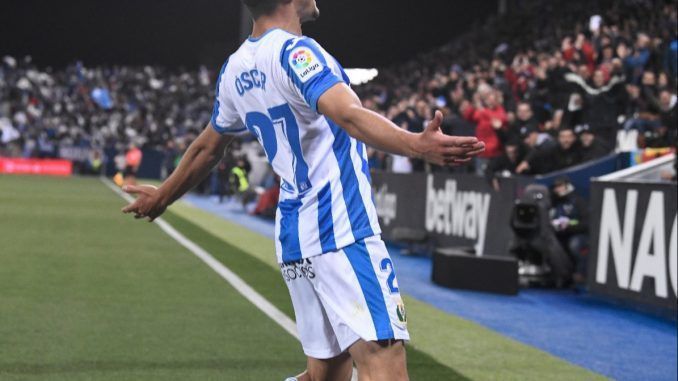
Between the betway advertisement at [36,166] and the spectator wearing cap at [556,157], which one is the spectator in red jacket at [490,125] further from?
the betway advertisement at [36,166]

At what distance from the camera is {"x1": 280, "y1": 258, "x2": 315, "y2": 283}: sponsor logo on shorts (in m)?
3.38

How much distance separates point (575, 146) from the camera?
44.4 feet

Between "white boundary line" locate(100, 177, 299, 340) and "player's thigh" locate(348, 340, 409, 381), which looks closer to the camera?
"player's thigh" locate(348, 340, 409, 381)

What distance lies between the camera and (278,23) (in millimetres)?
3443

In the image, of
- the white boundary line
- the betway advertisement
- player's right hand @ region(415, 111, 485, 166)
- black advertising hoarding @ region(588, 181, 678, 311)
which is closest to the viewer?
player's right hand @ region(415, 111, 485, 166)

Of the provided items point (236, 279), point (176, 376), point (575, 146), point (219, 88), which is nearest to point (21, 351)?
point (176, 376)

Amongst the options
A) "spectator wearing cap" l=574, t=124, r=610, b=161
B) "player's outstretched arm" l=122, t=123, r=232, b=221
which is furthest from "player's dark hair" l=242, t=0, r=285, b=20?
"spectator wearing cap" l=574, t=124, r=610, b=161

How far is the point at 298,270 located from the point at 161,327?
4.48 metres

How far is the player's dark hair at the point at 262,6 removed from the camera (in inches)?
135

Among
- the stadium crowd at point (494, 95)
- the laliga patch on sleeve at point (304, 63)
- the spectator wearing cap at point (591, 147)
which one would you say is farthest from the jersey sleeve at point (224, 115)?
the spectator wearing cap at point (591, 147)

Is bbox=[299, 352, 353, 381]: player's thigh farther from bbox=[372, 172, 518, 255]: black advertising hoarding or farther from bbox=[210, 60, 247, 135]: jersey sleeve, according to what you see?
bbox=[372, 172, 518, 255]: black advertising hoarding

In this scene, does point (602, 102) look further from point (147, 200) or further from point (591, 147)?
point (147, 200)

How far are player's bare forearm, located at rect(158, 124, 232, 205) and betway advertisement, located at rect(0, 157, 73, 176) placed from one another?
145 feet

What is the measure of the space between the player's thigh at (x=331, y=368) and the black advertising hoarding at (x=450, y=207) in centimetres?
937
